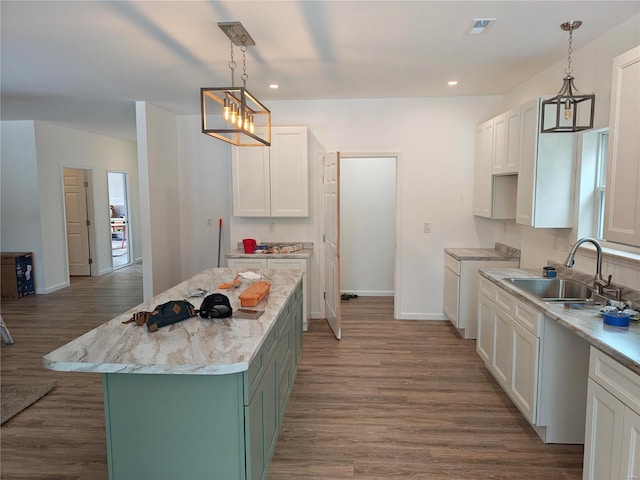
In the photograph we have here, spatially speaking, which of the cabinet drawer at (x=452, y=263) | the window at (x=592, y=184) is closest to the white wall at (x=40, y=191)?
the cabinet drawer at (x=452, y=263)

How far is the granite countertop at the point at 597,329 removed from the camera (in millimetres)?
1785

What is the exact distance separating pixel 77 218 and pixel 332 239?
6.05m

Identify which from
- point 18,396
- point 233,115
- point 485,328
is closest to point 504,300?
point 485,328

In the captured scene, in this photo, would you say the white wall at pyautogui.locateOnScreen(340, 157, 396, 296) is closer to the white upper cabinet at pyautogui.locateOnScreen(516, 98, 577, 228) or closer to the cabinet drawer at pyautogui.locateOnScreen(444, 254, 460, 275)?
the cabinet drawer at pyautogui.locateOnScreen(444, 254, 460, 275)

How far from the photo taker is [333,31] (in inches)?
115

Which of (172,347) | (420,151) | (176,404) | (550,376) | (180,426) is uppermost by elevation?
(420,151)

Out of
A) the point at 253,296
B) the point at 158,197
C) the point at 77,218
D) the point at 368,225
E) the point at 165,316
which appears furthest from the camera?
the point at 77,218

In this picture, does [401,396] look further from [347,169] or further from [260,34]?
[347,169]

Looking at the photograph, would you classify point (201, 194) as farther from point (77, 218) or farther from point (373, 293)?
point (77, 218)

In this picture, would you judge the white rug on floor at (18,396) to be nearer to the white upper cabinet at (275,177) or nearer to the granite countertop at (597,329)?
the white upper cabinet at (275,177)

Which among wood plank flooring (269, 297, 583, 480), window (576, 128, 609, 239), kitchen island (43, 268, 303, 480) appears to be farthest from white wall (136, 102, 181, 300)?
window (576, 128, 609, 239)

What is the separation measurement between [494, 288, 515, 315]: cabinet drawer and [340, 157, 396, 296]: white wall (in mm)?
3252

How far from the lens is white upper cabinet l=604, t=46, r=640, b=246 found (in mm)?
2129

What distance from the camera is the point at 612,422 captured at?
1.84 metres
